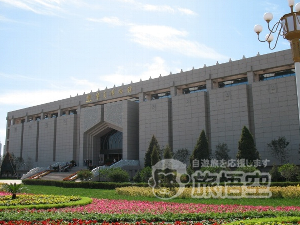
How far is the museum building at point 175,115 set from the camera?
898 inches

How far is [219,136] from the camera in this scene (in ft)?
81.8

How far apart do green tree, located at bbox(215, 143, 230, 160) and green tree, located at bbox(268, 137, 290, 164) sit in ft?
10.2

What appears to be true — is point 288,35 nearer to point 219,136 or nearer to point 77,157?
point 219,136

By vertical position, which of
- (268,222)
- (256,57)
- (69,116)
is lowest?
(268,222)

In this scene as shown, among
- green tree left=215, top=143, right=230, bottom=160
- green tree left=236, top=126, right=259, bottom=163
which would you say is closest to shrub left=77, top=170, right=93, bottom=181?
green tree left=215, top=143, right=230, bottom=160

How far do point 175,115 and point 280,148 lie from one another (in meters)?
9.43

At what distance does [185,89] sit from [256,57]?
7383 mm

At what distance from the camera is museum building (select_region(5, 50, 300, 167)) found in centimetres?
2280

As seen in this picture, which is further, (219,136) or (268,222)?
(219,136)

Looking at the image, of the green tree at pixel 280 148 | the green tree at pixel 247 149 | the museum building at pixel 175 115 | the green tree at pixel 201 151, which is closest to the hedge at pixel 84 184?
the green tree at pixel 201 151

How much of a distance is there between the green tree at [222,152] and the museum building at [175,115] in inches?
30.7

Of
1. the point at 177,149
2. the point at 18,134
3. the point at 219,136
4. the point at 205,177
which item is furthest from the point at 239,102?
the point at 18,134

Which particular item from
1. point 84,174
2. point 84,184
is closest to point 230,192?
point 84,184

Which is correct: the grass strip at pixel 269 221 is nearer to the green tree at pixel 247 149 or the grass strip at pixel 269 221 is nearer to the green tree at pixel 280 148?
the green tree at pixel 247 149
